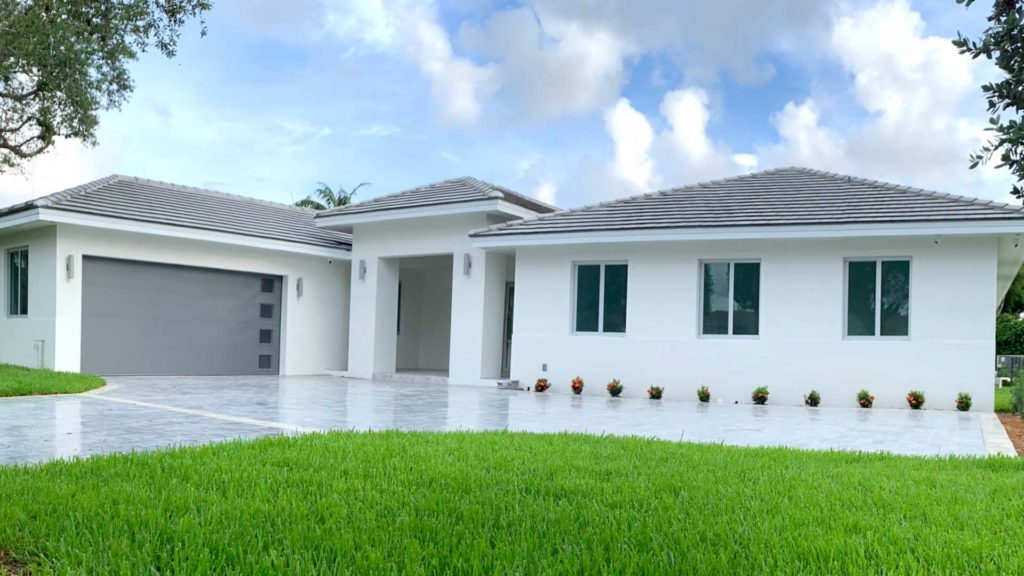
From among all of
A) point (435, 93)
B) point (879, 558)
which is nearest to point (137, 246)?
point (435, 93)

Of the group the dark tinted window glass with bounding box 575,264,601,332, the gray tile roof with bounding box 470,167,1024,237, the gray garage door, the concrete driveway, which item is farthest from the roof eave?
the concrete driveway

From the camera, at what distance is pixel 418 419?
10.9 m

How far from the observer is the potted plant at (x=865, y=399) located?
1420 cm

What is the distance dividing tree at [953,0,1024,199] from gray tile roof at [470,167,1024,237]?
1004 centimetres

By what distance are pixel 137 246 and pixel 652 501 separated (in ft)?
53.0

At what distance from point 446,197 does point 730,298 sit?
689 centimetres

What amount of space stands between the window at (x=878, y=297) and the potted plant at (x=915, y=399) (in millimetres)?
1025

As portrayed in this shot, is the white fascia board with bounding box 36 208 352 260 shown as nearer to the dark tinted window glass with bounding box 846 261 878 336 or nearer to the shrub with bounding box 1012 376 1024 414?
the dark tinted window glass with bounding box 846 261 878 336

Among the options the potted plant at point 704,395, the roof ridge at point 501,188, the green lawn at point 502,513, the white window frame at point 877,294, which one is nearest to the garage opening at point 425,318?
the roof ridge at point 501,188

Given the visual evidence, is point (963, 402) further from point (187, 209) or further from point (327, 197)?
point (327, 197)

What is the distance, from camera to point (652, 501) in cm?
523

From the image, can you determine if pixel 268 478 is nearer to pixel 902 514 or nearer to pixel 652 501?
pixel 652 501

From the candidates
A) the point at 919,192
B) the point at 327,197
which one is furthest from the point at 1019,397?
the point at 327,197

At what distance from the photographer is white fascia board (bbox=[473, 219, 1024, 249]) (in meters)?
13.2
